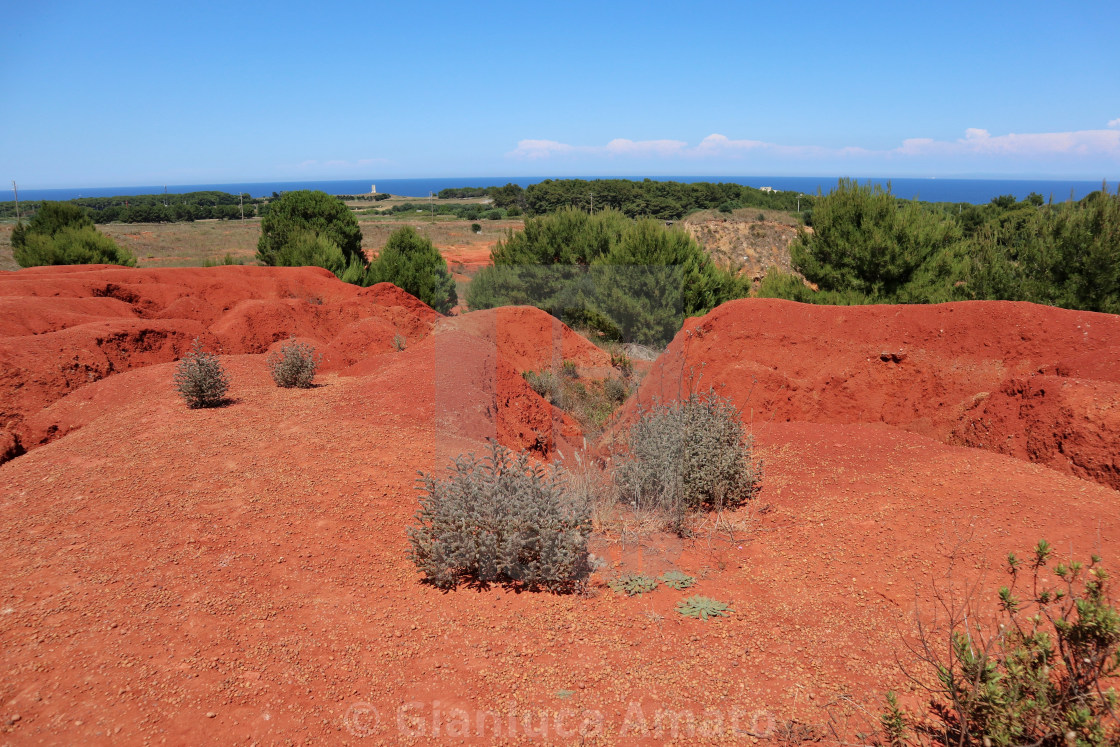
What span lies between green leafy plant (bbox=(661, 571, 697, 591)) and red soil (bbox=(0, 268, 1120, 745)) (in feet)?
0.27

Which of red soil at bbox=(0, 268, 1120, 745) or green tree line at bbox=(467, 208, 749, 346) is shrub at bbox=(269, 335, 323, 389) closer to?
red soil at bbox=(0, 268, 1120, 745)

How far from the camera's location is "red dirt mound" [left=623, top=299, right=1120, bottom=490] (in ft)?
22.1

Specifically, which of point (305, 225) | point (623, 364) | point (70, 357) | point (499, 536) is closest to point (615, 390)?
Result: point (623, 364)

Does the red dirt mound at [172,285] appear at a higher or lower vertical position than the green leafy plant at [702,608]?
higher

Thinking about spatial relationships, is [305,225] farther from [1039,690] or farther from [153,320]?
[1039,690]

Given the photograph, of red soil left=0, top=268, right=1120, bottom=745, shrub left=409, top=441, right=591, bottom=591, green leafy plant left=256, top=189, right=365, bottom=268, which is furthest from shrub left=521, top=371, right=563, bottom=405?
green leafy plant left=256, top=189, right=365, bottom=268

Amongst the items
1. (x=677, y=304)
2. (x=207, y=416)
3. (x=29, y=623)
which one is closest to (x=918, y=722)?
(x=29, y=623)

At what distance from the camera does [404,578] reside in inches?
146

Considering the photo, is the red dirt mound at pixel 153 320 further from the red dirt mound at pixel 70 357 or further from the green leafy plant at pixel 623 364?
the green leafy plant at pixel 623 364

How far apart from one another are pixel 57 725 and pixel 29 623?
83 centimetres

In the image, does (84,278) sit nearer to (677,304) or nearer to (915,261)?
(677,304)

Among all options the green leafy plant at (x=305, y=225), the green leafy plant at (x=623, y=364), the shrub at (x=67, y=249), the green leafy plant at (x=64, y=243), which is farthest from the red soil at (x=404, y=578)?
the green leafy plant at (x=64, y=243)

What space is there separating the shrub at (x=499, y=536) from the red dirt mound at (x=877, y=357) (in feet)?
13.0

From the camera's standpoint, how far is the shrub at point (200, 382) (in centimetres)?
629
